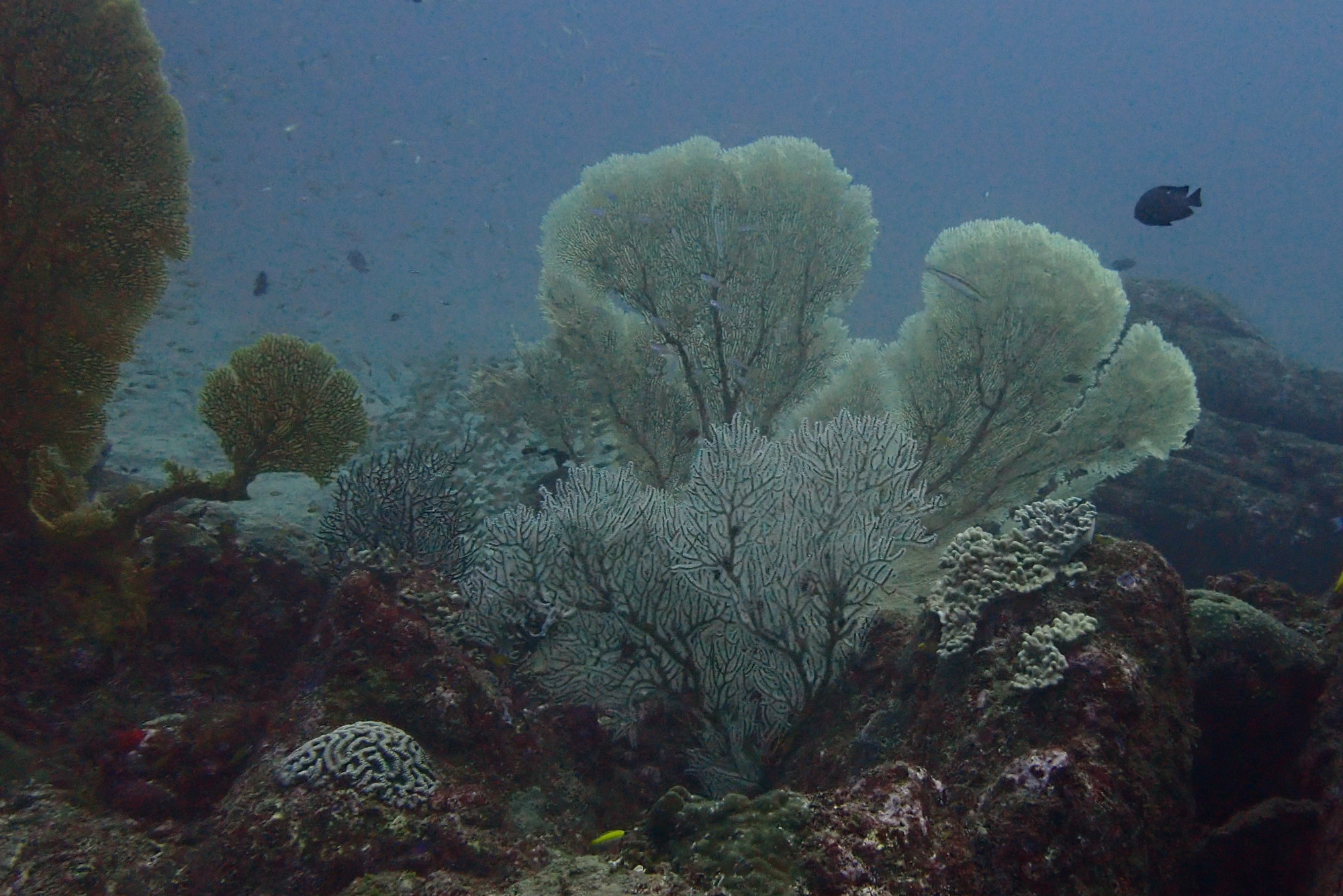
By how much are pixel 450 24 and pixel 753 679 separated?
13704cm

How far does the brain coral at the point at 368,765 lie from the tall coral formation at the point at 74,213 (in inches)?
126

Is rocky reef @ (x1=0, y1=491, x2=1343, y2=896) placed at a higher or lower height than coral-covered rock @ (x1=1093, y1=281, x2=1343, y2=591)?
lower

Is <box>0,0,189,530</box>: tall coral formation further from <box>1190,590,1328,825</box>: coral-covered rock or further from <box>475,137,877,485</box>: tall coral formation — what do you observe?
<box>1190,590,1328,825</box>: coral-covered rock

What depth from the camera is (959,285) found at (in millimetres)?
6379

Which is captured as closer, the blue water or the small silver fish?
the small silver fish

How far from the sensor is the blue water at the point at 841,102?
108m

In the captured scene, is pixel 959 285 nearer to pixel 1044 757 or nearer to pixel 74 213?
pixel 1044 757

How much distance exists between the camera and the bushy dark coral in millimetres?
6785

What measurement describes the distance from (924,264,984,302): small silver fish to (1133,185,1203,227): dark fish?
199cm

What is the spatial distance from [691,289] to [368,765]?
5.03m

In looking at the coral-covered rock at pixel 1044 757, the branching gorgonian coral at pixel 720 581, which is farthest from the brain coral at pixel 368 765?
the coral-covered rock at pixel 1044 757

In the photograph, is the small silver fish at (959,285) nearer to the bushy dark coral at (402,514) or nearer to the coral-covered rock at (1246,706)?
the coral-covered rock at (1246,706)

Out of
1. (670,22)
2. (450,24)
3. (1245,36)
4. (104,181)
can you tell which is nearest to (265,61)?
(450,24)

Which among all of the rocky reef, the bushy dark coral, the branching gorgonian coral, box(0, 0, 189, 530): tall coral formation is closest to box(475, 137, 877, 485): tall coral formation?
the bushy dark coral
